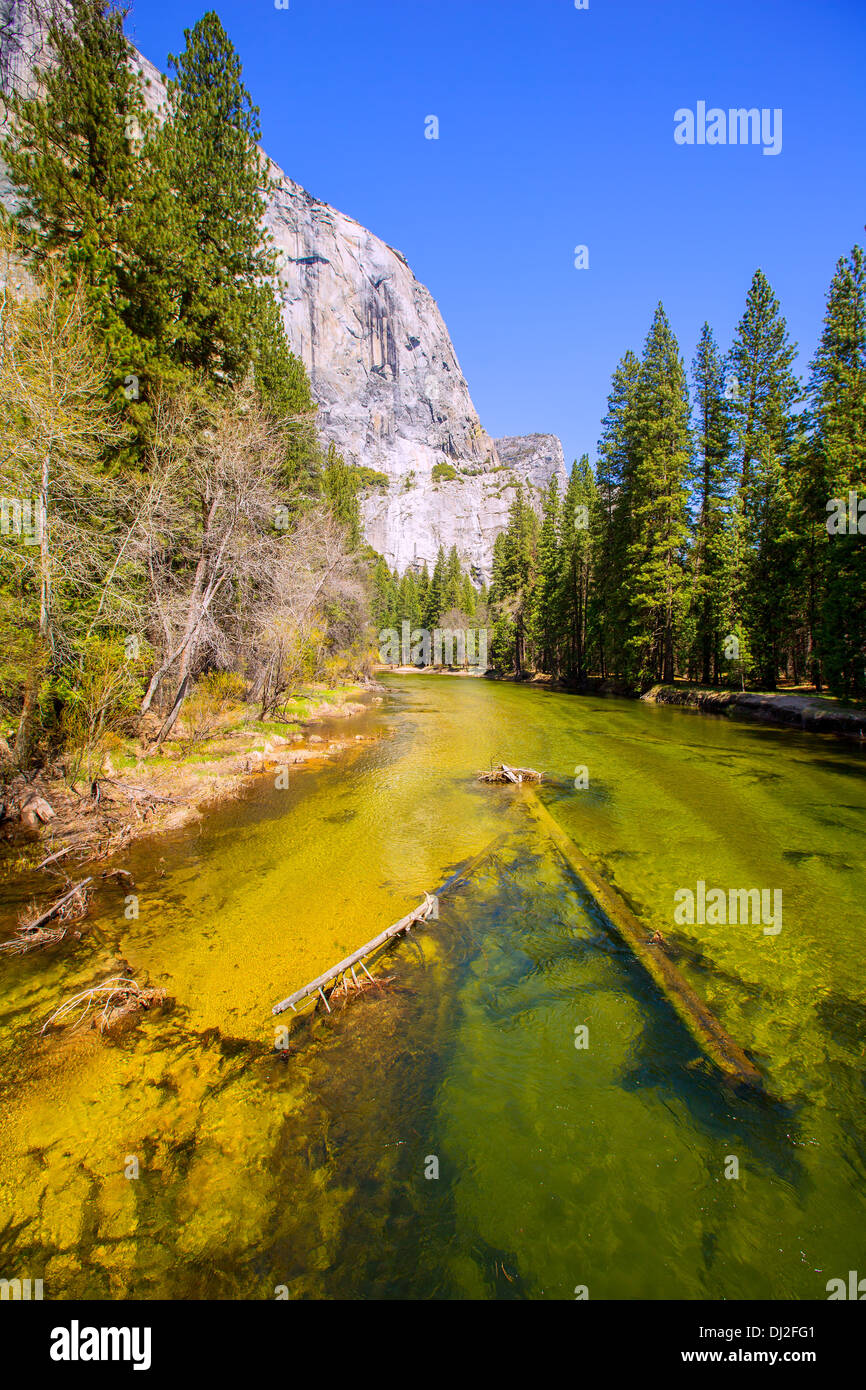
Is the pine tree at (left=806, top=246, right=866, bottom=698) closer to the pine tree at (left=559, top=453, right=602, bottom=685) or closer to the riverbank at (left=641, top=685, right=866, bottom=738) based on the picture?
the riverbank at (left=641, top=685, right=866, bottom=738)

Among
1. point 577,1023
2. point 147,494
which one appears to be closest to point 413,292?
point 147,494

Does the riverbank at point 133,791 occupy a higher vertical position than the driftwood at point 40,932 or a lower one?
higher

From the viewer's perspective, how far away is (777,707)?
24234mm

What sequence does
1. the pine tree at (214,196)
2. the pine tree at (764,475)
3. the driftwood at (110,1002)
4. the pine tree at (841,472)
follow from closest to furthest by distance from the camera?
the driftwood at (110,1002)
the pine tree at (214,196)
the pine tree at (841,472)
the pine tree at (764,475)

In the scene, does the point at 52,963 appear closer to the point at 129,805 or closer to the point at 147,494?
the point at 129,805

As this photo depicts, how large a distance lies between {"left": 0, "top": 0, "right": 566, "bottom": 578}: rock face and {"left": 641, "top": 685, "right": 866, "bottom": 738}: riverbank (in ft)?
347

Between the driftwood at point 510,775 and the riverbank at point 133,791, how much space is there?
5.90 m

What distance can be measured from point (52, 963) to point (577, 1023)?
6388 mm

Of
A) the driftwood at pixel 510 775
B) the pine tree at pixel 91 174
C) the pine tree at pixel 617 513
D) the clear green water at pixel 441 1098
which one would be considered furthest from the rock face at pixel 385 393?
the clear green water at pixel 441 1098

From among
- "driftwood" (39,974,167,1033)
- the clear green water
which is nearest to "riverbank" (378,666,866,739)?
the clear green water

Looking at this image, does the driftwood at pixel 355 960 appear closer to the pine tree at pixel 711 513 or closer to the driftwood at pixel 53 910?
the driftwood at pixel 53 910

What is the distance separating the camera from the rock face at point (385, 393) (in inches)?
5354

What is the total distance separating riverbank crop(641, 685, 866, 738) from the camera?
20.9m
